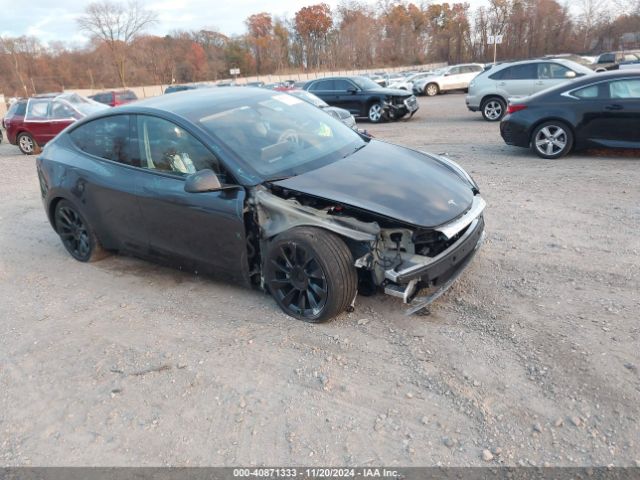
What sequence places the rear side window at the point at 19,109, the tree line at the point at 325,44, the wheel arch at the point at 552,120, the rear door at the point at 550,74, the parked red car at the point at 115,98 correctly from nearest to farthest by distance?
the wheel arch at the point at 552,120, the rear door at the point at 550,74, the rear side window at the point at 19,109, the parked red car at the point at 115,98, the tree line at the point at 325,44

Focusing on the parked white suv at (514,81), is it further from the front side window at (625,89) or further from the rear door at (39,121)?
the rear door at (39,121)

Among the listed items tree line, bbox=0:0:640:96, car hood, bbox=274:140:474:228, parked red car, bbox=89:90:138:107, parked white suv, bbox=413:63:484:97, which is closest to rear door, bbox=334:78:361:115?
parked white suv, bbox=413:63:484:97

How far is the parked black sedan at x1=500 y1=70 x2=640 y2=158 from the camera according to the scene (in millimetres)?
7688

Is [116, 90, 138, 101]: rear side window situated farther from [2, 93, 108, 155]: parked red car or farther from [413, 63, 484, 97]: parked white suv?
[413, 63, 484, 97]: parked white suv

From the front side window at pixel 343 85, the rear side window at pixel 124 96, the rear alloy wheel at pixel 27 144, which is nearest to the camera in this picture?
the rear alloy wheel at pixel 27 144

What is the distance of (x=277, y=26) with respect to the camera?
86.2 m

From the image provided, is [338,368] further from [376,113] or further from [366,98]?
[366,98]

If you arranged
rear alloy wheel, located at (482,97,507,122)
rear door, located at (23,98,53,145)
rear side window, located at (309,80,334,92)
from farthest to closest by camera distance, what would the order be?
rear side window, located at (309,80,334,92) → rear door, located at (23,98,53,145) → rear alloy wheel, located at (482,97,507,122)

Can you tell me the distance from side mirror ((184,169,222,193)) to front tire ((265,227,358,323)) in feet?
1.90

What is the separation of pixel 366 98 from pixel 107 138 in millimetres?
12790

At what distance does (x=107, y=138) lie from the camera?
15.4 feet

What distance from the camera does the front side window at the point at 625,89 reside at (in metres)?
7.67

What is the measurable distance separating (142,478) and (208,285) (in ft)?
7.16

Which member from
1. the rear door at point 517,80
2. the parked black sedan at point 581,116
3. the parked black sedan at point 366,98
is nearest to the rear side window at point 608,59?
the parked black sedan at point 366,98
